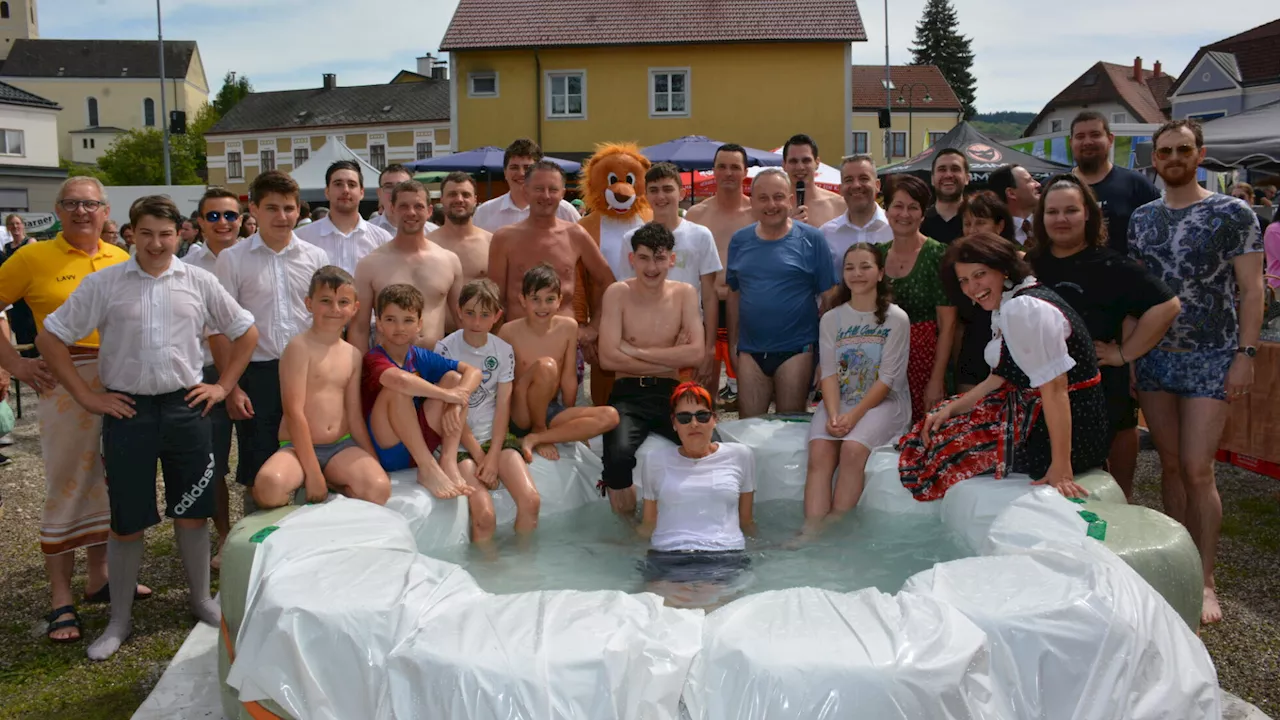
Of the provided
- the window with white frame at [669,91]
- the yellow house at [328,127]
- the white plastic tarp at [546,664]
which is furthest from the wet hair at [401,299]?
the yellow house at [328,127]

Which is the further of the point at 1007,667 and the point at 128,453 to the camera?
the point at 128,453

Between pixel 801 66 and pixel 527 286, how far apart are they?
20789mm

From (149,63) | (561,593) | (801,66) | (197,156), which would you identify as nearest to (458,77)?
(801,66)

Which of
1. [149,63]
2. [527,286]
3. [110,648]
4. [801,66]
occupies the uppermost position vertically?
[149,63]

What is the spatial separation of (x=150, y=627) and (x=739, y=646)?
9.83ft

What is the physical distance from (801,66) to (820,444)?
2078 centimetres

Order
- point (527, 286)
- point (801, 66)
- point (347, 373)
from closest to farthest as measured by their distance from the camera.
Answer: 1. point (347, 373)
2. point (527, 286)
3. point (801, 66)

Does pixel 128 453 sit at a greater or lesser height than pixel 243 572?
greater

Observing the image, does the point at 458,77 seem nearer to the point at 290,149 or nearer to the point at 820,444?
the point at 290,149

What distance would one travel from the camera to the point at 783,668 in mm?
2582

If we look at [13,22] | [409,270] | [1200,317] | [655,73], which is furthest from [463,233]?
[13,22]

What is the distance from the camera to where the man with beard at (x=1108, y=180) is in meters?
4.90

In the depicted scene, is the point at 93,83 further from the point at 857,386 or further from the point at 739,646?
the point at 739,646

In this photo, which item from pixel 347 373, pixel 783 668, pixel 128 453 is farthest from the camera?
pixel 347 373
